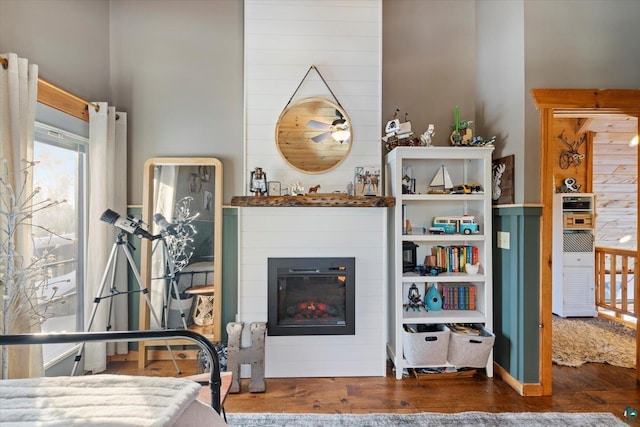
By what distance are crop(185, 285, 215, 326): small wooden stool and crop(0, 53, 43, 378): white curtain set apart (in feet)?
3.69

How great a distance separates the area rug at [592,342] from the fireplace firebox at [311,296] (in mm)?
1964

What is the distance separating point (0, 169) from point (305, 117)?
1.95 m

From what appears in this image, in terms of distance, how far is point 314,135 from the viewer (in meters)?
2.71

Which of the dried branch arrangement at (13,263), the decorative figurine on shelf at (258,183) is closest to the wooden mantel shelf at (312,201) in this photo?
the decorative figurine on shelf at (258,183)

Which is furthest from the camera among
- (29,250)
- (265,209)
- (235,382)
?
(265,209)

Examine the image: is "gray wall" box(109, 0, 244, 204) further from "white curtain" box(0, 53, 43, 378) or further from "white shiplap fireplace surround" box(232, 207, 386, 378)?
"white curtain" box(0, 53, 43, 378)

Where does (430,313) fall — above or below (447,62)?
below

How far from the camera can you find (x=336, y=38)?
106 inches

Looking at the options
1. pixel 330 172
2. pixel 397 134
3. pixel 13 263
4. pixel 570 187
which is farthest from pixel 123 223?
pixel 570 187

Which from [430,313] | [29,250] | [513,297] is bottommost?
[430,313]

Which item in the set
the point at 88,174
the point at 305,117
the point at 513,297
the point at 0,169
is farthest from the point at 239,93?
the point at 513,297

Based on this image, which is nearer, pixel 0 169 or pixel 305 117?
pixel 0 169

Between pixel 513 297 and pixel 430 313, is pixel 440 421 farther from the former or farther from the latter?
pixel 513 297

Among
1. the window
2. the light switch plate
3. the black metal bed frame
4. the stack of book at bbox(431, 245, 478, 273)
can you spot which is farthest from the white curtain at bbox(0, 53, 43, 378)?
the light switch plate
